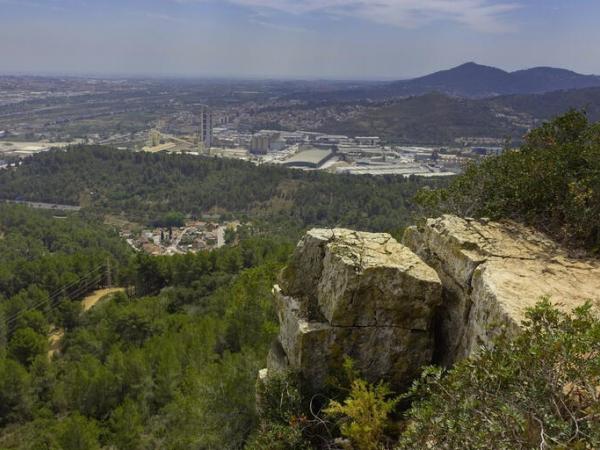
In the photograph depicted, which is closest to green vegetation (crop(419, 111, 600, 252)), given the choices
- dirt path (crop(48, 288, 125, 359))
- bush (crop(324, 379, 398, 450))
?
bush (crop(324, 379, 398, 450))

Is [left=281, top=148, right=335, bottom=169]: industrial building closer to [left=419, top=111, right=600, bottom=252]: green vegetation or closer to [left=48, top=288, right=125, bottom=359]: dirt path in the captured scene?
[left=48, top=288, right=125, bottom=359]: dirt path

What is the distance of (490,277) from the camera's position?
783cm

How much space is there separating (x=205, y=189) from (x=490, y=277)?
9500cm

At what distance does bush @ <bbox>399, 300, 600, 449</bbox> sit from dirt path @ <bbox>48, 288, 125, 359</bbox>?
2852 centimetres

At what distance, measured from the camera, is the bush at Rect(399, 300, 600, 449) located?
4.84m

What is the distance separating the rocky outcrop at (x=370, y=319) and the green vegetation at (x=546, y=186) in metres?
3.67

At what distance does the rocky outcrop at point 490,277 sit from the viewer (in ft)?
24.0

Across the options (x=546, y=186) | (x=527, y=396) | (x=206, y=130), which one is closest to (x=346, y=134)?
(x=206, y=130)

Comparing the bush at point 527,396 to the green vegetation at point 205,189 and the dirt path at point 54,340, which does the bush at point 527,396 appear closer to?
the dirt path at point 54,340

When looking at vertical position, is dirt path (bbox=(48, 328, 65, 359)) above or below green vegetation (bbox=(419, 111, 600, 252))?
below

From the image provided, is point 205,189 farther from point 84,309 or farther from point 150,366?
point 150,366

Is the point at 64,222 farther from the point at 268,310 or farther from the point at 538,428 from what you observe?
the point at 538,428

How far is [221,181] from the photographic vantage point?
4031 inches

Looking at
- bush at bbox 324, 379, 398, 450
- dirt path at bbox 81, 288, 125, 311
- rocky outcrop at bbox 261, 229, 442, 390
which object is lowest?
dirt path at bbox 81, 288, 125, 311
